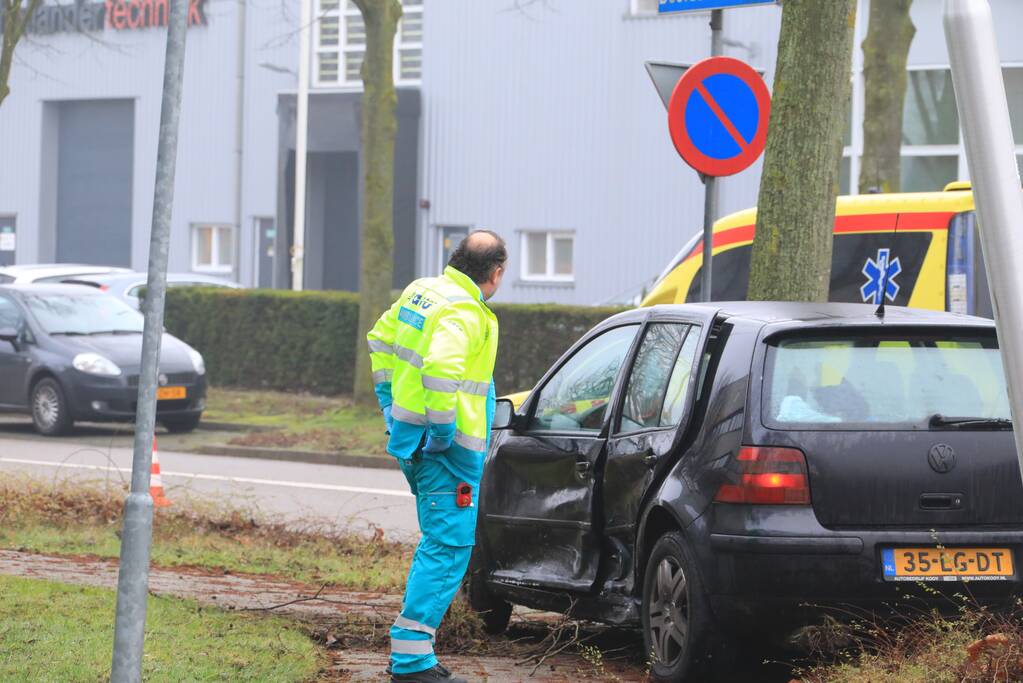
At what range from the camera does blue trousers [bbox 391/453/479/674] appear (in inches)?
235

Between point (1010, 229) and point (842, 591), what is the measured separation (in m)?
2.77

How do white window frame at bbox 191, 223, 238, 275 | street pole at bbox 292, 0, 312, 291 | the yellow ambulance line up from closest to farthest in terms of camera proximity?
1. the yellow ambulance
2. street pole at bbox 292, 0, 312, 291
3. white window frame at bbox 191, 223, 238, 275

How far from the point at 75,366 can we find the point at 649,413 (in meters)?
12.5

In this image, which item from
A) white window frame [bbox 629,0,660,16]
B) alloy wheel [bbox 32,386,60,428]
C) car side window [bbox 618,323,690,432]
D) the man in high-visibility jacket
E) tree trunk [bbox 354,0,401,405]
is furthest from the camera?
white window frame [bbox 629,0,660,16]

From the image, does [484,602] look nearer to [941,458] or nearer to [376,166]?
[941,458]

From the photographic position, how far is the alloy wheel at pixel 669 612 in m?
5.86

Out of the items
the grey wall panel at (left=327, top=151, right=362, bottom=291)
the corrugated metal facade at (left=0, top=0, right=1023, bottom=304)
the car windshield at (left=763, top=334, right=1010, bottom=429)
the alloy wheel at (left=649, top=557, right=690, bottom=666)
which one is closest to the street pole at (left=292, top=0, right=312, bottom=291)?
the corrugated metal facade at (left=0, top=0, right=1023, bottom=304)

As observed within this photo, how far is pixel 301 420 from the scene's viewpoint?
18828 millimetres

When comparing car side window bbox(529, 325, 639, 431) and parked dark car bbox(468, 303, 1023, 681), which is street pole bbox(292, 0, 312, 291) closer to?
car side window bbox(529, 325, 639, 431)

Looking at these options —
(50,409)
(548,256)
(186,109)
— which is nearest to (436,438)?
(50,409)

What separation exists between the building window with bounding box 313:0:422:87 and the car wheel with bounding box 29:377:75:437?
1693 cm

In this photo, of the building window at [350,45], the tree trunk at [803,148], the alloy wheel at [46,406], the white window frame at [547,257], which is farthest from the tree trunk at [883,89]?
the building window at [350,45]

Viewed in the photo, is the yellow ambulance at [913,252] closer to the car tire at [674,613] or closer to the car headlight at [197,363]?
the car tire at [674,613]

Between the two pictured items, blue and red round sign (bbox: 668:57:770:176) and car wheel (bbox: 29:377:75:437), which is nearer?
blue and red round sign (bbox: 668:57:770:176)
